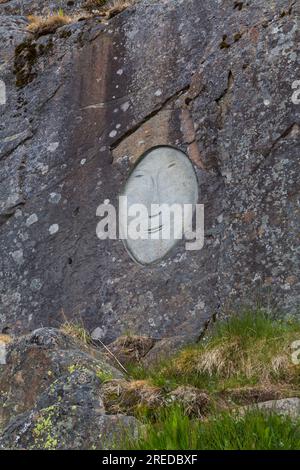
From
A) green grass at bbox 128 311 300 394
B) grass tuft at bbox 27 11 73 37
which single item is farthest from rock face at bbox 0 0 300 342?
green grass at bbox 128 311 300 394

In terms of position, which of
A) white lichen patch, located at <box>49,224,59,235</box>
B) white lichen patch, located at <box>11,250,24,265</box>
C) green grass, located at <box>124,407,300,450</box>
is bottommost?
green grass, located at <box>124,407,300,450</box>

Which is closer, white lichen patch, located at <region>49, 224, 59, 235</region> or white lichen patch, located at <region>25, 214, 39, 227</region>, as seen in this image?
white lichen patch, located at <region>49, 224, 59, 235</region>

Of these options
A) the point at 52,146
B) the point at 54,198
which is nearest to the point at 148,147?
the point at 54,198

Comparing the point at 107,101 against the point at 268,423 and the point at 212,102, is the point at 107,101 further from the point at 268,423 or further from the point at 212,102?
the point at 268,423

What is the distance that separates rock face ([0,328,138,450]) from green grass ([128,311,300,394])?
0.60m

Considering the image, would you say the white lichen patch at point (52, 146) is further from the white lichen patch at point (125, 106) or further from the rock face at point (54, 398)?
the rock face at point (54, 398)

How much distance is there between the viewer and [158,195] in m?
9.70

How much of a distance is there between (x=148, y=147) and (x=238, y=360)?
11.2 ft

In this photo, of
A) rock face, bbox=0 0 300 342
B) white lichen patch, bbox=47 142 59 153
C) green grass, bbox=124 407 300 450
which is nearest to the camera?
green grass, bbox=124 407 300 450

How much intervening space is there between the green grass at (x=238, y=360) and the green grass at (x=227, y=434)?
1107 mm

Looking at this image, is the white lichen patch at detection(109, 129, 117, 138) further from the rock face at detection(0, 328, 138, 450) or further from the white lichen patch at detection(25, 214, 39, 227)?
the rock face at detection(0, 328, 138, 450)

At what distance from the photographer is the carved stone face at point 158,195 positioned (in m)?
9.40

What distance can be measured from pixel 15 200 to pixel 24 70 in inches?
80.0

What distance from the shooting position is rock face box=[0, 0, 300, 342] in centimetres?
870
